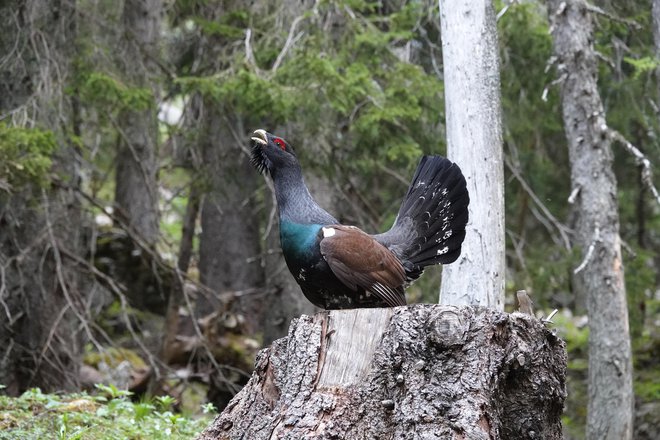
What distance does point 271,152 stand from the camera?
6379 millimetres

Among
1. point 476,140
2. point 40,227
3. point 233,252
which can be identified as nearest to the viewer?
point 476,140

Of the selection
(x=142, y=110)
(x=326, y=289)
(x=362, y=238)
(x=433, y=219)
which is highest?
(x=142, y=110)

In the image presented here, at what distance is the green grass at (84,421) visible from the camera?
605cm

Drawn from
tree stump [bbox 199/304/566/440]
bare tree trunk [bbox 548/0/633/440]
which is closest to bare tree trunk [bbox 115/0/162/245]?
bare tree trunk [bbox 548/0/633/440]

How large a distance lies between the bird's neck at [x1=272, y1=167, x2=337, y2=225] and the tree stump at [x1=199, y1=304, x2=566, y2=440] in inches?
54.1

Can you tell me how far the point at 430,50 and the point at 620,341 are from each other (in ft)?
13.8

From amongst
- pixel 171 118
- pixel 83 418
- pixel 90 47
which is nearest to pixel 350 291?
pixel 83 418

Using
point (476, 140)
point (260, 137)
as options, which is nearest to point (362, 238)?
point (260, 137)

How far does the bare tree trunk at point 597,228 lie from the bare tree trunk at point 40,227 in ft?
17.4

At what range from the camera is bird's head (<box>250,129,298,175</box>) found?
638 cm

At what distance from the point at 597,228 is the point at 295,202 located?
4.16 m

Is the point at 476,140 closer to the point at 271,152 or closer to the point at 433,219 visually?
the point at 433,219

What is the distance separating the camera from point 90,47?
30.8 ft

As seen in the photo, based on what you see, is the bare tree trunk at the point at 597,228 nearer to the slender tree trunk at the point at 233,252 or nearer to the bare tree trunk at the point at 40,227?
the bare tree trunk at the point at 40,227
